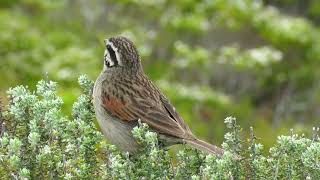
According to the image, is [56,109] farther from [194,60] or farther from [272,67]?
[272,67]

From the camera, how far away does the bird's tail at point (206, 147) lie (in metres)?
6.55

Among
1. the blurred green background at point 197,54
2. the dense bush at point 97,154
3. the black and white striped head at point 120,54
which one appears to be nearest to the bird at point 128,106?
the black and white striped head at point 120,54

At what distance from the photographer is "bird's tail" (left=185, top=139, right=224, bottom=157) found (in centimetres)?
655

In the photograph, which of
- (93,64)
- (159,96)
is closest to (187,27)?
(93,64)

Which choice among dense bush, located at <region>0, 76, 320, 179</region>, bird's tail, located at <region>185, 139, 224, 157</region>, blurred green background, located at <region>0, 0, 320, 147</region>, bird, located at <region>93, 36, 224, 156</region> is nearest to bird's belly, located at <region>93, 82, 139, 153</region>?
bird, located at <region>93, 36, 224, 156</region>

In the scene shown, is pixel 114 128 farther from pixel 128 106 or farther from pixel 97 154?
pixel 97 154

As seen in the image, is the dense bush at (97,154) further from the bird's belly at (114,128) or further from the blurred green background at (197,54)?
Result: the blurred green background at (197,54)

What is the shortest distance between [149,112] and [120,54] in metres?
1.05

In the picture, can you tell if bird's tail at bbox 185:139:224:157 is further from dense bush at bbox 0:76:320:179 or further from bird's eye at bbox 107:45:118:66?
bird's eye at bbox 107:45:118:66

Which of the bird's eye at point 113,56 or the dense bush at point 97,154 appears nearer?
the dense bush at point 97,154

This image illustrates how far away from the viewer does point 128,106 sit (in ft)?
25.1

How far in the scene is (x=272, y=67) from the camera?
20453 mm

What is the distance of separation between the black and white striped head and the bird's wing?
0.59 m

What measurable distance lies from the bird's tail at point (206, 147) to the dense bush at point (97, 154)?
21 cm
